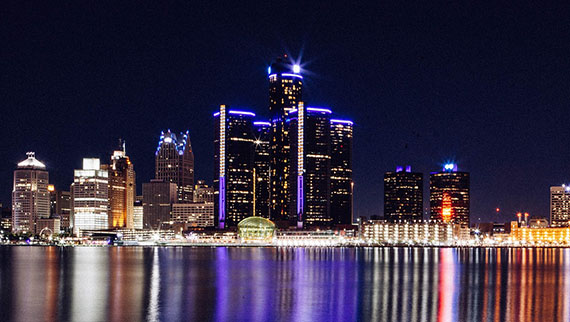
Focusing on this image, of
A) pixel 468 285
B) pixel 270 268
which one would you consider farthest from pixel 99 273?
pixel 468 285

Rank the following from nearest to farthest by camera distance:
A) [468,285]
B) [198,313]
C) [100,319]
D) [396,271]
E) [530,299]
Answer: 1. [100,319]
2. [198,313]
3. [530,299]
4. [468,285]
5. [396,271]

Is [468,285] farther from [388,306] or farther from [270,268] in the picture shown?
[270,268]

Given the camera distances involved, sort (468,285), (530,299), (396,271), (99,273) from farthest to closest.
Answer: (396,271) → (99,273) → (468,285) → (530,299)

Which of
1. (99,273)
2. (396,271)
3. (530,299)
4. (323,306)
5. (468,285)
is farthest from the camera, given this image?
(396,271)

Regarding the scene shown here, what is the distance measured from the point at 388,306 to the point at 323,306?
17.2ft

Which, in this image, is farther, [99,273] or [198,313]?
[99,273]

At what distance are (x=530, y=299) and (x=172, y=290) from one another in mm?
32965

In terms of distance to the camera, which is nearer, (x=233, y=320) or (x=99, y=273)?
(x=233, y=320)

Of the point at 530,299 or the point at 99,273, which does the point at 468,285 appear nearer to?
the point at 530,299

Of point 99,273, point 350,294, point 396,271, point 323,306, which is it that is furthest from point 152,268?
point 323,306

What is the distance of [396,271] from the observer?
332 ft

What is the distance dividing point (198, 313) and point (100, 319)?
730 centimetres

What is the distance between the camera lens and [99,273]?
3718 inches

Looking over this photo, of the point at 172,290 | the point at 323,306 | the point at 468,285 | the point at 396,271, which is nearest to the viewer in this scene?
the point at 323,306
